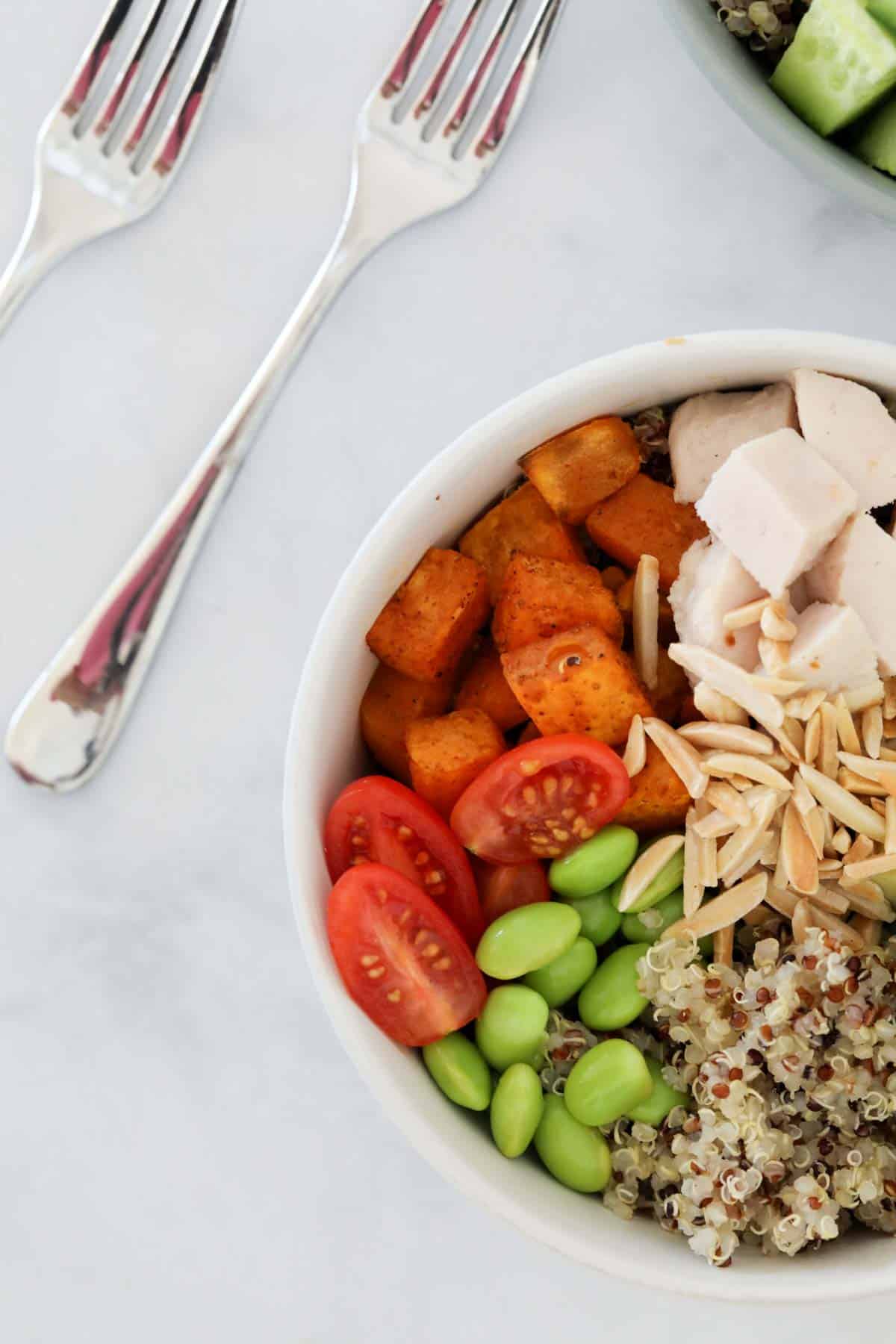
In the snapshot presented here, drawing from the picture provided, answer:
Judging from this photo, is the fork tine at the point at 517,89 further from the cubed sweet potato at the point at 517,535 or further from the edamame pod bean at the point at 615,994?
the edamame pod bean at the point at 615,994

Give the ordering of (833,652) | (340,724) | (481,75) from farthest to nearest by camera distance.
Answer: (481,75), (340,724), (833,652)

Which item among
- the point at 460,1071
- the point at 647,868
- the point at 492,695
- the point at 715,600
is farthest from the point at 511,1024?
the point at 715,600

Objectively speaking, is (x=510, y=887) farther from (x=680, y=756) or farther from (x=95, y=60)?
(x=95, y=60)

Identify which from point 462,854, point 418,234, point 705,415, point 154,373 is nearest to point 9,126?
point 154,373

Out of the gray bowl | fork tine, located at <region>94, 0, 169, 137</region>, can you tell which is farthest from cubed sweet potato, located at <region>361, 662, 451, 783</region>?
fork tine, located at <region>94, 0, 169, 137</region>

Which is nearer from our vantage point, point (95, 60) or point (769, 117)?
point (769, 117)

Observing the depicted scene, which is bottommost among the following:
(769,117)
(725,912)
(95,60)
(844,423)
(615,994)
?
(615,994)
